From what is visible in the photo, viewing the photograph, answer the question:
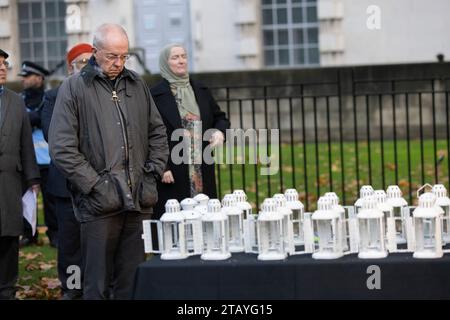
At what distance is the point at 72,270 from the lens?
8500 mm

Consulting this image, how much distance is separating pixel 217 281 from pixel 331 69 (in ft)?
42.9

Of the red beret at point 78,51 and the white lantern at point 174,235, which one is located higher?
the red beret at point 78,51

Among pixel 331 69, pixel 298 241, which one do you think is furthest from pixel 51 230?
pixel 331 69

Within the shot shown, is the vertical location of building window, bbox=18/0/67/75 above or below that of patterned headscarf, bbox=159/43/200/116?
above

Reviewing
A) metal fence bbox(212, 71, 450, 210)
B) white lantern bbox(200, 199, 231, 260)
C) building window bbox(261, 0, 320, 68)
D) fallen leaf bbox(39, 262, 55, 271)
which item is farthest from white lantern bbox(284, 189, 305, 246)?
building window bbox(261, 0, 320, 68)

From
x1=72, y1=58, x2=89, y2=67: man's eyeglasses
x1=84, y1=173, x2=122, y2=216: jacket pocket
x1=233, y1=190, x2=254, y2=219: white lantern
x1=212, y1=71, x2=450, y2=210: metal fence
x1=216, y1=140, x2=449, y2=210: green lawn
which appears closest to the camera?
x1=233, y1=190, x2=254, y2=219: white lantern

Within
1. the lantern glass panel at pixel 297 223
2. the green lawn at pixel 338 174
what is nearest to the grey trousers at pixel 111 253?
the lantern glass panel at pixel 297 223

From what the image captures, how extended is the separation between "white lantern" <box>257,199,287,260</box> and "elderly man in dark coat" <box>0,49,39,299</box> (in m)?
2.66

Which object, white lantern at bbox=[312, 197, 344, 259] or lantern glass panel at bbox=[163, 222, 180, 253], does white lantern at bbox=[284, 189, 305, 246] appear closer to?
white lantern at bbox=[312, 197, 344, 259]

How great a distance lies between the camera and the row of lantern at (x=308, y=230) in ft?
19.3

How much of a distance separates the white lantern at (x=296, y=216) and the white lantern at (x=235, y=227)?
30 centimetres

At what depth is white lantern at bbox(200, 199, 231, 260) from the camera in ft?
19.8

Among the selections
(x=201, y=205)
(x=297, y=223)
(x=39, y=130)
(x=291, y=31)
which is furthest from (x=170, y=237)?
(x=291, y=31)

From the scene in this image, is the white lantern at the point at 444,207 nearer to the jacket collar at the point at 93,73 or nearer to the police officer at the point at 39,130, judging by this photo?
the jacket collar at the point at 93,73
